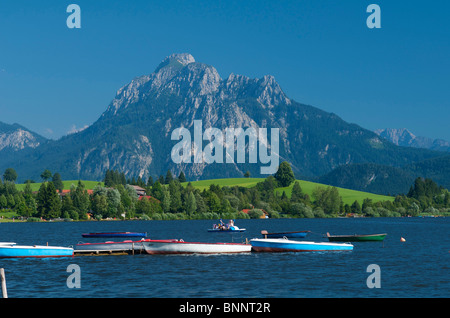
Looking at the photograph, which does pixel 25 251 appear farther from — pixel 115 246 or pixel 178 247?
pixel 178 247

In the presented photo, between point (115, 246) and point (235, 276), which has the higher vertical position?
point (115, 246)

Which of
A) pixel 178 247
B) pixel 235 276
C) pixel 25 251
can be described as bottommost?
pixel 235 276

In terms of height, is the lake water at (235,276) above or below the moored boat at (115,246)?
below

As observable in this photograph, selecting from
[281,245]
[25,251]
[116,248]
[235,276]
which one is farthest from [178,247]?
[235,276]

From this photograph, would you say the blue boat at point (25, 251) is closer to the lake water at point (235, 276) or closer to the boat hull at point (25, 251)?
the boat hull at point (25, 251)

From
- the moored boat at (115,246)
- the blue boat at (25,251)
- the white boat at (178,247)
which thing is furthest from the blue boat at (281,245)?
the blue boat at (25,251)

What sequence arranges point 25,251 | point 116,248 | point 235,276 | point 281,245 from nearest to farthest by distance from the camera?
point 235,276 → point 25,251 → point 116,248 → point 281,245

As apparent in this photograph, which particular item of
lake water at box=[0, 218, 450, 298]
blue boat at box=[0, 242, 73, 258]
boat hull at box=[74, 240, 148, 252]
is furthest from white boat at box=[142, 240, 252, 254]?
blue boat at box=[0, 242, 73, 258]

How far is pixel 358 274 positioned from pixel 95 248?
43.1 metres

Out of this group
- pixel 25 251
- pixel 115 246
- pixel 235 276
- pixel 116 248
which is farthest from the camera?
pixel 116 248
